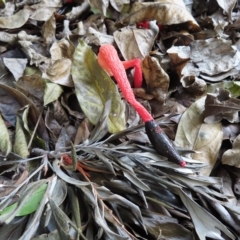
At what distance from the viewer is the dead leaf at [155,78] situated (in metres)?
1.01

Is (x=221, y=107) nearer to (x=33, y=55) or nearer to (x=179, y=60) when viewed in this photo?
(x=179, y=60)

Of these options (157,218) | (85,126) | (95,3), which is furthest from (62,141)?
(95,3)

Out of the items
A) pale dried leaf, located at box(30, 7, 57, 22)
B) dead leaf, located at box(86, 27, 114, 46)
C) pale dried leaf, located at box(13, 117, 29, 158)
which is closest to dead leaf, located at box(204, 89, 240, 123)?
dead leaf, located at box(86, 27, 114, 46)

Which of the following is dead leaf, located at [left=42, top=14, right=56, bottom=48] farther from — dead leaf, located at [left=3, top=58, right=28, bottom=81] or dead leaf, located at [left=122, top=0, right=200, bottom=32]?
dead leaf, located at [left=122, top=0, right=200, bottom=32]

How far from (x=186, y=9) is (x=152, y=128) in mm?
544

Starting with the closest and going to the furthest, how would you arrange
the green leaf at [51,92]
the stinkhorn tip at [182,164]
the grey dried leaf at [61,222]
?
the grey dried leaf at [61,222] → the stinkhorn tip at [182,164] → the green leaf at [51,92]

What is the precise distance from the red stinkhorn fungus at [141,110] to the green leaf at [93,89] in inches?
0.9

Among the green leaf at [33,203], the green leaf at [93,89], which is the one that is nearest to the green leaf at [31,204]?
the green leaf at [33,203]

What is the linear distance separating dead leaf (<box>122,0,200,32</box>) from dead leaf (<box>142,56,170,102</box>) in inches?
8.9

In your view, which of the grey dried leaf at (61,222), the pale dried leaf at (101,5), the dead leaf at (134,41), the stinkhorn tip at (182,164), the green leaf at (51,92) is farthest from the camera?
the pale dried leaf at (101,5)

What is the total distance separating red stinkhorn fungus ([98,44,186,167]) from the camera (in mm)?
875

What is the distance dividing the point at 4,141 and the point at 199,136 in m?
0.49

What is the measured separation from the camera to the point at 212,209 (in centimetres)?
88

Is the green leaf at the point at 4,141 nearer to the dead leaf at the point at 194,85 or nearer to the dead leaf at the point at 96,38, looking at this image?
the dead leaf at the point at 96,38
